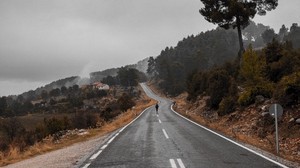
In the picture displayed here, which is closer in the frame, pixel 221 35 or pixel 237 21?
pixel 237 21

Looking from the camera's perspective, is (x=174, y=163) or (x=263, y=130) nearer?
(x=174, y=163)

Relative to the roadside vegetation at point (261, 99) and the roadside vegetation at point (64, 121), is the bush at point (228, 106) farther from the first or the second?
the roadside vegetation at point (64, 121)

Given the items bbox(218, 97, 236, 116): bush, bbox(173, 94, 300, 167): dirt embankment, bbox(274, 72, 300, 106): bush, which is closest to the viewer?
bbox(173, 94, 300, 167): dirt embankment

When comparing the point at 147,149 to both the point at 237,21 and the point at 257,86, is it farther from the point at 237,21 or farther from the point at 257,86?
the point at 237,21

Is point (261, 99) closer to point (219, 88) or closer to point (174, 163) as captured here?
point (219, 88)

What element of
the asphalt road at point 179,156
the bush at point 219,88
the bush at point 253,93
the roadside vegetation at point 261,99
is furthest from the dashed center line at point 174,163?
the bush at point 219,88

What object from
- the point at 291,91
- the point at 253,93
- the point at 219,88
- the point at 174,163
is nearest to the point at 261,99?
the point at 253,93

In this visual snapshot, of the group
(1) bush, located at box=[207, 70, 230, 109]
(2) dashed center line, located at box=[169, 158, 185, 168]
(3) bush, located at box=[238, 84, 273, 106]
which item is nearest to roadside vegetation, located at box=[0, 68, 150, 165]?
(2) dashed center line, located at box=[169, 158, 185, 168]

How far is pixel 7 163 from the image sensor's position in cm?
1595

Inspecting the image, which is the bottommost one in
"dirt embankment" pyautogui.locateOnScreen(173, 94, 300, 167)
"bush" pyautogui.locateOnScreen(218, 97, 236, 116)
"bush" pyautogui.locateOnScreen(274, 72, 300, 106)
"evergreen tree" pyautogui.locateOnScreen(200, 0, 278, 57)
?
"dirt embankment" pyautogui.locateOnScreen(173, 94, 300, 167)

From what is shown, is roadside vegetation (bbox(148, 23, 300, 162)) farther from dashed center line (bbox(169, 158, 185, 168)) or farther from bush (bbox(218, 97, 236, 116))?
dashed center line (bbox(169, 158, 185, 168))

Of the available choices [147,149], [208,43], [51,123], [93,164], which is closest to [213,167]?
[93,164]

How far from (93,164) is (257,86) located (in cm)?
1844

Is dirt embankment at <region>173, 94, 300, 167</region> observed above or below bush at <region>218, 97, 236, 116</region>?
below
